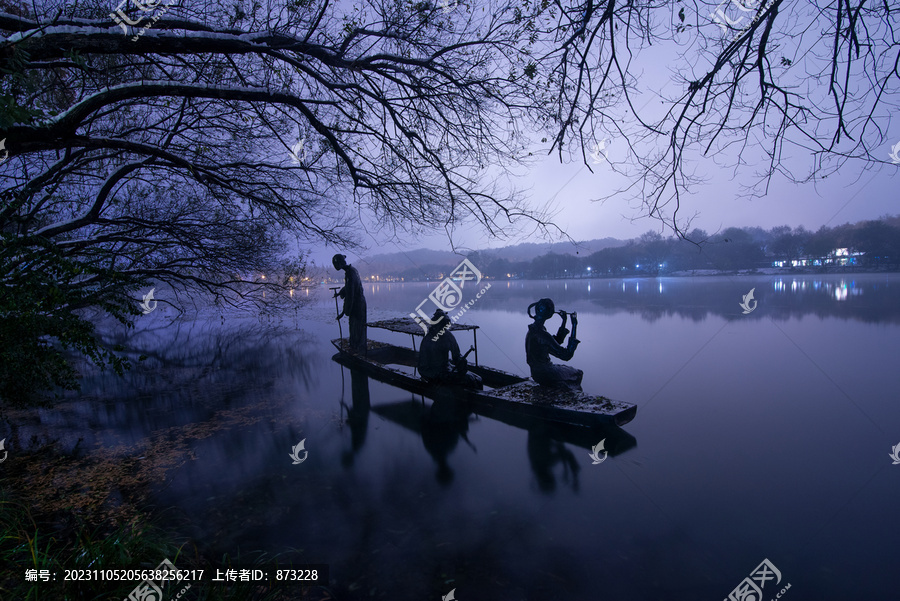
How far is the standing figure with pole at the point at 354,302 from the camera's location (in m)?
12.0

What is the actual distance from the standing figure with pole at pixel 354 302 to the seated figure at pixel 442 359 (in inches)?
165

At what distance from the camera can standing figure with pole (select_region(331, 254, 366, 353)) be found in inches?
471

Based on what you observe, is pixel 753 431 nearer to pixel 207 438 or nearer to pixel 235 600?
pixel 235 600

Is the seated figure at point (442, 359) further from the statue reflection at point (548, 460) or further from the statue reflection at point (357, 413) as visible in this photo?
the statue reflection at point (548, 460)

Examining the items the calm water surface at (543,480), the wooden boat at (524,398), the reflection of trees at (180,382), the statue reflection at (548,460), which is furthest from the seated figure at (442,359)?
the reflection of trees at (180,382)

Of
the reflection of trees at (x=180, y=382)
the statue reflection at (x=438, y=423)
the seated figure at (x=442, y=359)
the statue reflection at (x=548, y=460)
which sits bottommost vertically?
the statue reflection at (x=548, y=460)

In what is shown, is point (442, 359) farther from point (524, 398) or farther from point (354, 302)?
point (354, 302)

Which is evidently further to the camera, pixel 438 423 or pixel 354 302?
pixel 354 302

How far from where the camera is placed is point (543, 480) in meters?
5.24

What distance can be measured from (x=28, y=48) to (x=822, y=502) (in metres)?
9.80

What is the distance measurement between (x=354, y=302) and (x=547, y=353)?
21.7ft

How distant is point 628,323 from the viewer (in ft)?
63.8

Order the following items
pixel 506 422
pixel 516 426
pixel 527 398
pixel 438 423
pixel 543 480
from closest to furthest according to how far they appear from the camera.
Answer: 1. pixel 543 480
2. pixel 527 398
3. pixel 516 426
4. pixel 506 422
5. pixel 438 423

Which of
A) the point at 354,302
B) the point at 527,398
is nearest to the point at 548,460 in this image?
the point at 527,398
